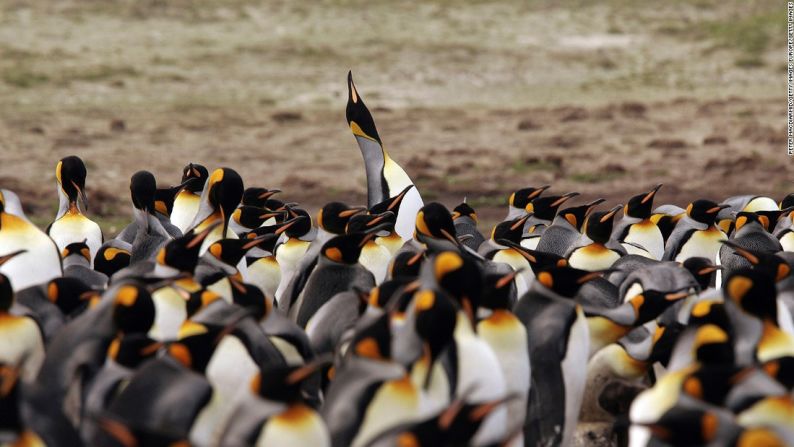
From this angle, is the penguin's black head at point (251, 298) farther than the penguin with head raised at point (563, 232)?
No

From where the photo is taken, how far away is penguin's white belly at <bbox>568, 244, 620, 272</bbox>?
610 cm

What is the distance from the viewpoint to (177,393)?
372 centimetres

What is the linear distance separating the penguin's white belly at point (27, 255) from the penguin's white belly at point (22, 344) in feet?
3.78

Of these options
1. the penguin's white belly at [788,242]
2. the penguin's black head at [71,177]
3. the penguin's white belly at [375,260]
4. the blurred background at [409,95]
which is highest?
the penguin's black head at [71,177]

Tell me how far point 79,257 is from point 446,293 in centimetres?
268

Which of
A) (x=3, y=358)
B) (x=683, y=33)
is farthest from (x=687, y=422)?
(x=683, y=33)

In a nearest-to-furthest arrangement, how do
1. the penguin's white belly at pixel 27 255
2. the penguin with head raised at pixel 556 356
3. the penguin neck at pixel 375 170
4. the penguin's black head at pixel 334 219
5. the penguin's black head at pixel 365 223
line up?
the penguin with head raised at pixel 556 356
the penguin's white belly at pixel 27 255
the penguin's black head at pixel 334 219
the penguin's black head at pixel 365 223
the penguin neck at pixel 375 170

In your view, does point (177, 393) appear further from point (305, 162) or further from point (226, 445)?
point (305, 162)

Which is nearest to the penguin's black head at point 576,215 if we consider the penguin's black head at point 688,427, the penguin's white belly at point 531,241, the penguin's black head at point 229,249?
the penguin's white belly at point 531,241

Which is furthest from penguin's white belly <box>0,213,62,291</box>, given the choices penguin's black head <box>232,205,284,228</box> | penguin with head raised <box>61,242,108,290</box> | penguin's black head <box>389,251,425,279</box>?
penguin's black head <box>389,251,425,279</box>

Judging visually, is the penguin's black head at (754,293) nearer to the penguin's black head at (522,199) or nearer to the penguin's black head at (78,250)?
the penguin's black head at (78,250)

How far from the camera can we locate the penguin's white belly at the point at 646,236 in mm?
7105

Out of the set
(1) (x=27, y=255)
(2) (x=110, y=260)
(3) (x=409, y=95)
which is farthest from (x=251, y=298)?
(3) (x=409, y=95)

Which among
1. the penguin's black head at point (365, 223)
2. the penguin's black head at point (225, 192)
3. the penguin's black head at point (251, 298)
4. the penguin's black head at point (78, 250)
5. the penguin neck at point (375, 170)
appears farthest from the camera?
the penguin neck at point (375, 170)
